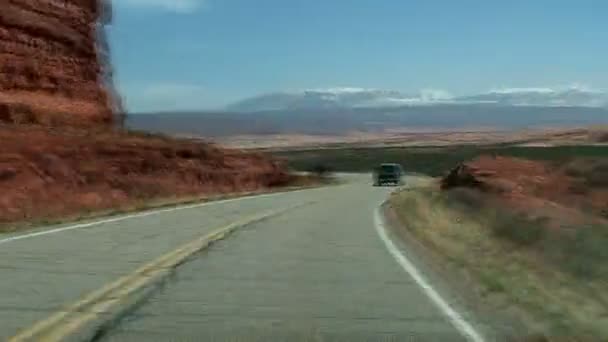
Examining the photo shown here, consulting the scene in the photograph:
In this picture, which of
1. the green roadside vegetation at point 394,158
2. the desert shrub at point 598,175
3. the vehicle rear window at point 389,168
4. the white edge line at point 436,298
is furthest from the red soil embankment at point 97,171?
the green roadside vegetation at point 394,158

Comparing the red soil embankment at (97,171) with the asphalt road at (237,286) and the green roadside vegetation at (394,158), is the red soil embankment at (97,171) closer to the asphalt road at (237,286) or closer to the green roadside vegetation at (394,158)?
the asphalt road at (237,286)

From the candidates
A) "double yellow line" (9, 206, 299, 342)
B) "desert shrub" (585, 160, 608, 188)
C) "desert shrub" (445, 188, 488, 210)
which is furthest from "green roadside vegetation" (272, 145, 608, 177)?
"double yellow line" (9, 206, 299, 342)

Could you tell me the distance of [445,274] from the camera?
1471cm

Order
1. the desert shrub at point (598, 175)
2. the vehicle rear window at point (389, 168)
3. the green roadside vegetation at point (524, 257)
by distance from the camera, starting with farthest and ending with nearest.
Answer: the vehicle rear window at point (389, 168) < the desert shrub at point (598, 175) < the green roadside vegetation at point (524, 257)

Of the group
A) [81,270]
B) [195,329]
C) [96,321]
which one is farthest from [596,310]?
[81,270]

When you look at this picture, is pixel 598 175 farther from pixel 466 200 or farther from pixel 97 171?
pixel 97 171

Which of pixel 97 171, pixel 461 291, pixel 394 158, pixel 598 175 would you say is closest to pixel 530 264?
pixel 461 291

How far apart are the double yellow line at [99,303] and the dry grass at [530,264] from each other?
4242 mm

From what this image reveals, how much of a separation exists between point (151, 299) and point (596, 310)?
4973mm

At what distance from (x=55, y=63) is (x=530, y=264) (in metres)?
31.3

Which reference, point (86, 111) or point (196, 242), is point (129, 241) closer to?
point (196, 242)

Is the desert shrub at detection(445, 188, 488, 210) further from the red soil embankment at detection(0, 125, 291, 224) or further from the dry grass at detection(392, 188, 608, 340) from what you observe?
the red soil embankment at detection(0, 125, 291, 224)

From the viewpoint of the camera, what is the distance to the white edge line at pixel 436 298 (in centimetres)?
973

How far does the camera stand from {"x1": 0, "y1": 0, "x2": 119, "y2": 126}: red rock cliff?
40.4m
